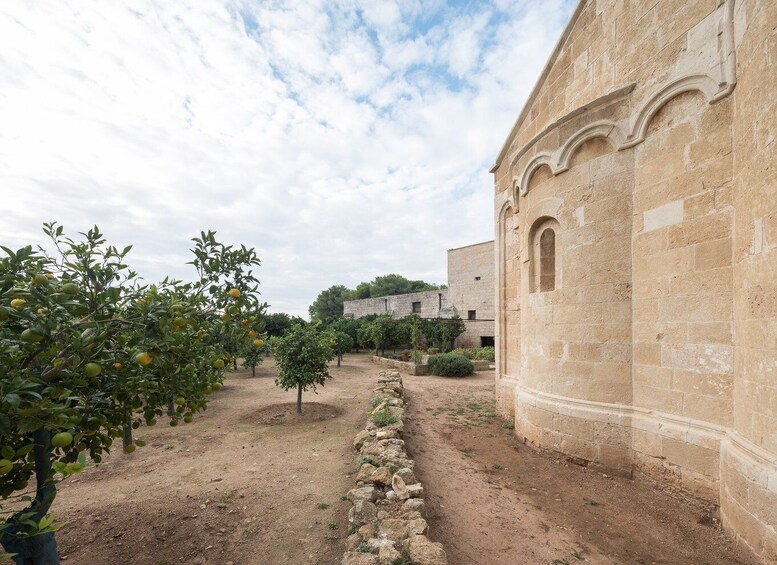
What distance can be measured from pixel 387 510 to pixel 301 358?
571cm

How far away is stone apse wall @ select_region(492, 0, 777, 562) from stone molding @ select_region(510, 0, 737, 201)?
18mm

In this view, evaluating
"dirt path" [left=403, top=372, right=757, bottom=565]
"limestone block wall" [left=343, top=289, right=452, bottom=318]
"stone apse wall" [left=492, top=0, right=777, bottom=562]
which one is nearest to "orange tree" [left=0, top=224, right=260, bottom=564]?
"dirt path" [left=403, top=372, right=757, bottom=565]

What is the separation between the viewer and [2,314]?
1592mm

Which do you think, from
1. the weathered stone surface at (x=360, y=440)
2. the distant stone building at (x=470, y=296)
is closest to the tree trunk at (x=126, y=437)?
the weathered stone surface at (x=360, y=440)

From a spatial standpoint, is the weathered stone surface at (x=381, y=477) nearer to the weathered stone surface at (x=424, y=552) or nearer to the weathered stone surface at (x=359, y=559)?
the weathered stone surface at (x=424, y=552)

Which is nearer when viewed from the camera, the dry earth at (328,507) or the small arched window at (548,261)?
the dry earth at (328,507)

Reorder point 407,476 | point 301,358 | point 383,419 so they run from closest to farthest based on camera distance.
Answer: point 407,476
point 383,419
point 301,358

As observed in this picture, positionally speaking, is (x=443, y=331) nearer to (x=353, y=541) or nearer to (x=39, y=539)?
(x=353, y=541)

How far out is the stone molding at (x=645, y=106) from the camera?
3938mm

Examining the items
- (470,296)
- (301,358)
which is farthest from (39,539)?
(470,296)

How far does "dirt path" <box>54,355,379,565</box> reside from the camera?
339cm

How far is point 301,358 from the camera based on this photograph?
8922 millimetres

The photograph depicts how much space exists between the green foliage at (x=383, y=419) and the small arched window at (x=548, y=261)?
353cm

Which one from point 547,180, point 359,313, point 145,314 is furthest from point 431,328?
point 145,314
